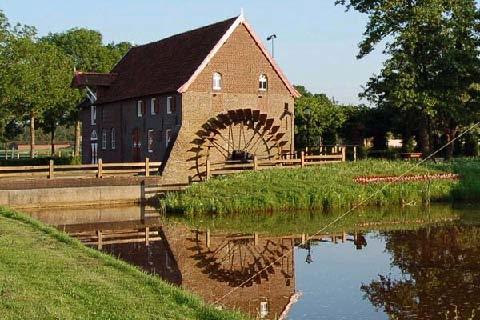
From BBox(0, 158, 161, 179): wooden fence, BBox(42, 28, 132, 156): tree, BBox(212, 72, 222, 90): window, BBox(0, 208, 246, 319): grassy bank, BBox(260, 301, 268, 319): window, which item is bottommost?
BBox(260, 301, 268, 319): window

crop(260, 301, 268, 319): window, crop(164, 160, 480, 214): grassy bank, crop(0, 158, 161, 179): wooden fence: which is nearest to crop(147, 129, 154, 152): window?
crop(0, 158, 161, 179): wooden fence

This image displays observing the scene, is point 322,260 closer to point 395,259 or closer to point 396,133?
point 395,259

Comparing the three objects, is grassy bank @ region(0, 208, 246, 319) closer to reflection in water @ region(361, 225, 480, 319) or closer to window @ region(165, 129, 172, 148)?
reflection in water @ region(361, 225, 480, 319)

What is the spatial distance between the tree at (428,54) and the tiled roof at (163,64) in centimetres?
975

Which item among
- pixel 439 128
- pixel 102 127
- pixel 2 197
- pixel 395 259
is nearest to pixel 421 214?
pixel 395 259

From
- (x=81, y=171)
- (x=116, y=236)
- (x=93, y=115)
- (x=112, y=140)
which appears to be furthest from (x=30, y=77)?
(x=116, y=236)

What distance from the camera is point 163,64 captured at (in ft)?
133

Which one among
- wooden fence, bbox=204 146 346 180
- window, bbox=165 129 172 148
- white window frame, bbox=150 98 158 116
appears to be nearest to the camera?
wooden fence, bbox=204 146 346 180

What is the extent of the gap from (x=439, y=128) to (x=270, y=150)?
1581 centimetres

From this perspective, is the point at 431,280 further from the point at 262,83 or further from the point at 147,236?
the point at 262,83

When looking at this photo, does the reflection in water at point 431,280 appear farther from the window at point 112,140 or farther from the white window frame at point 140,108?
the window at point 112,140

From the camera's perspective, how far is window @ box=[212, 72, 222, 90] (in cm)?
3672

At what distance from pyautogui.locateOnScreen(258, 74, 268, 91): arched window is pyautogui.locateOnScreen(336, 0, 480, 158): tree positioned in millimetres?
7154

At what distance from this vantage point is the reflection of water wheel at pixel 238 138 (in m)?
35.5
